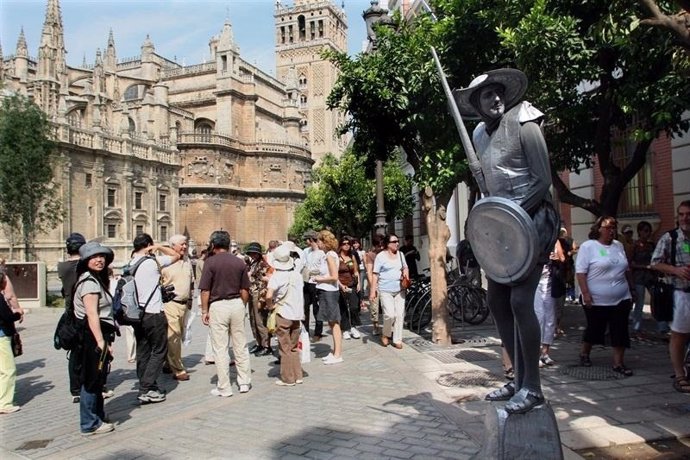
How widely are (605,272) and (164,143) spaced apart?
172 ft

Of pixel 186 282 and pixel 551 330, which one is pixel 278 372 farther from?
pixel 551 330

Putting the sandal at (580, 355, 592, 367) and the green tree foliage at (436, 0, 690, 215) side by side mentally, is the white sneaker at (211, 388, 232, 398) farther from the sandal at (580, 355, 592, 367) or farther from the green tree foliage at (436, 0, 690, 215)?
the green tree foliage at (436, 0, 690, 215)

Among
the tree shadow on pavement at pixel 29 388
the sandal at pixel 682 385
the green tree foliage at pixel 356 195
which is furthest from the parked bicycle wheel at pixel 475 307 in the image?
the green tree foliage at pixel 356 195

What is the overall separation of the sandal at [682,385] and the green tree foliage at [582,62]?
3.27m

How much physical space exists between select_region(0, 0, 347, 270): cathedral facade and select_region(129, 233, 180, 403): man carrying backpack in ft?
114

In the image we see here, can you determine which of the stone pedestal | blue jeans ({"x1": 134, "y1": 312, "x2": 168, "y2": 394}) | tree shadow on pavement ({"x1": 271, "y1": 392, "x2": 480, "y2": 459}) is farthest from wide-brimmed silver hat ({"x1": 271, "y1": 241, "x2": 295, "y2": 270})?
the stone pedestal

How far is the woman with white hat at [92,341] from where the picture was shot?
4785mm

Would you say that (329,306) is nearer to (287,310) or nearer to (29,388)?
(287,310)

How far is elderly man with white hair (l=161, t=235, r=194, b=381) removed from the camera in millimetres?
6883

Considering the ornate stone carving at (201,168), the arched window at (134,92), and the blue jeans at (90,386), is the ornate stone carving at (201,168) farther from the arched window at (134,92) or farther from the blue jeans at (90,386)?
the blue jeans at (90,386)

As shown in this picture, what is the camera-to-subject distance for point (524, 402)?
132 inches

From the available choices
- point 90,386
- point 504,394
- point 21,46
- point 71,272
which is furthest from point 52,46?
point 504,394

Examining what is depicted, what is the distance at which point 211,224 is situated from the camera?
2242 inches

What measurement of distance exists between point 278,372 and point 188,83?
65012mm
